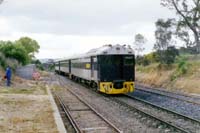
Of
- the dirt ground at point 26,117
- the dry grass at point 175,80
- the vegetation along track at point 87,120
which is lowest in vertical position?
the vegetation along track at point 87,120

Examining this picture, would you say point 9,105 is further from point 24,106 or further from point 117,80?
point 117,80

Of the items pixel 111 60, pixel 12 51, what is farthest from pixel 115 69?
pixel 12 51

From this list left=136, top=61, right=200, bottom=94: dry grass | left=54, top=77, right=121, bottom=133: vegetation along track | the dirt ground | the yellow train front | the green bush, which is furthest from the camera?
the green bush

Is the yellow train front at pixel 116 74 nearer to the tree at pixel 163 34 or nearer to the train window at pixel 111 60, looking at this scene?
the train window at pixel 111 60

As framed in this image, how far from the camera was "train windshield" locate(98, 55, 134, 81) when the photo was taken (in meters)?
28.1

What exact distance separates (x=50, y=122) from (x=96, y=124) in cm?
171

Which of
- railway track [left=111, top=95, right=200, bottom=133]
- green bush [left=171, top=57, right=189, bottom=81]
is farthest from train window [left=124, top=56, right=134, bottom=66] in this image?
green bush [left=171, top=57, right=189, bottom=81]

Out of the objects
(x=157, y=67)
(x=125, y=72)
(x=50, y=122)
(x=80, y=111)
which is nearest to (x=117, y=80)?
(x=125, y=72)

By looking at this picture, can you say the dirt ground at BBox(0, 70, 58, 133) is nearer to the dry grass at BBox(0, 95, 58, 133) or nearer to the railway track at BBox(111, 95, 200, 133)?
the dry grass at BBox(0, 95, 58, 133)

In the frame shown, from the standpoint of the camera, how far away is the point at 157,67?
4844 cm

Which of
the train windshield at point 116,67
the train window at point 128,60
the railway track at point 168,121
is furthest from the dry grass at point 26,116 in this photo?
the train window at point 128,60

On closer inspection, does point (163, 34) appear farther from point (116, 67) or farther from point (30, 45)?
point (30, 45)

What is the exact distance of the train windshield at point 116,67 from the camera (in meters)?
28.1

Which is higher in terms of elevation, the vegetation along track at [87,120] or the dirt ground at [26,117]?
the dirt ground at [26,117]
